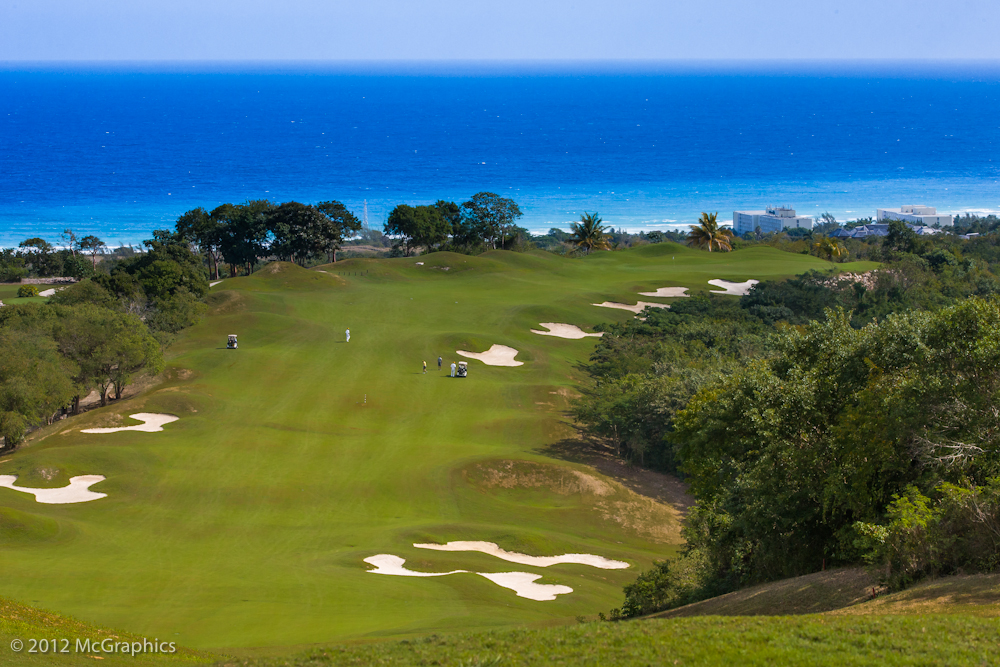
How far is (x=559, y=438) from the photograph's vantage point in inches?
1586

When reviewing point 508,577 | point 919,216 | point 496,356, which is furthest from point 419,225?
point 919,216

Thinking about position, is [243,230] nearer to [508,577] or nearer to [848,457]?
[508,577]

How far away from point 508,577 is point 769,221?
127386mm

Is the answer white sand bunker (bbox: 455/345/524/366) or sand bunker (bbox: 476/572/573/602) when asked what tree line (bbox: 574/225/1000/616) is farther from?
white sand bunker (bbox: 455/345/524/366)

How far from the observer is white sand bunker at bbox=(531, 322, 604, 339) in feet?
194

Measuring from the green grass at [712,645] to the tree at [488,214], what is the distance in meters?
80.3

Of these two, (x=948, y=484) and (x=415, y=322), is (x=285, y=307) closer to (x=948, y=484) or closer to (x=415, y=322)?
(x=415, y=322)

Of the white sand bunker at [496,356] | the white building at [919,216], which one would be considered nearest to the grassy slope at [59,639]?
the white sand bunker at [496,356]

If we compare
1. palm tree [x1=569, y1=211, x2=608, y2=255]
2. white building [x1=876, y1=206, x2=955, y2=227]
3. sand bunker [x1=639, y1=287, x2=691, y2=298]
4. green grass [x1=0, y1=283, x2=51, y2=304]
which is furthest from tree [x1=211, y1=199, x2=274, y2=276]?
white building [x1=876, y1=206, x2=955, y2=227]

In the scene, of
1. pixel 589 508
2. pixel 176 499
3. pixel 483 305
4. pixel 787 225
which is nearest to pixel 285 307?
pixel 483 305

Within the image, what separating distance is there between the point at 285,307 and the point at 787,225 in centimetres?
10278

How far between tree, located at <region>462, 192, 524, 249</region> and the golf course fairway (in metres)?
33.9

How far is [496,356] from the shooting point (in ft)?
175

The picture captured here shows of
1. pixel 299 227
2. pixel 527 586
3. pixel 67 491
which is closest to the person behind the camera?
pixel 527 586
